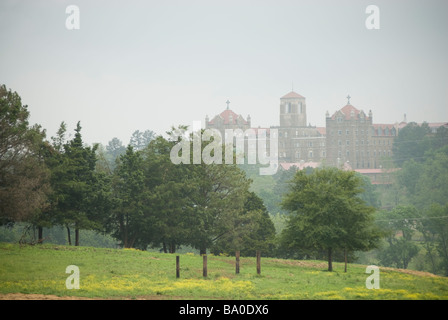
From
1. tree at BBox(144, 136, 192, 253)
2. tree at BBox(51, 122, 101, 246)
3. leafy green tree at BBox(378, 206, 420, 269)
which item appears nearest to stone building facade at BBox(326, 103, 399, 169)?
leafy green tree at BBox(378, 206, 420, 269)

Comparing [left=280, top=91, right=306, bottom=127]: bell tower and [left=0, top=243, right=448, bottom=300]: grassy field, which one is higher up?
[left=280, top=91, right=306, bottom=127]: bell tower

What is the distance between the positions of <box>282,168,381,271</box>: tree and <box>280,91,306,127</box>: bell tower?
124959 millimetres

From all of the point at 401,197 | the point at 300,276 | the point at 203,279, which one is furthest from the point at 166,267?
the point at 401,197

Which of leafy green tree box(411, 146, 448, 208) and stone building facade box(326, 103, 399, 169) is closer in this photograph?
leafy green tree box(411, 146, 448, 208)

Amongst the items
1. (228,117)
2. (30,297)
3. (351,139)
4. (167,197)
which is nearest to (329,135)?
(351,139)

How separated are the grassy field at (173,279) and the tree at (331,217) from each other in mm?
1704

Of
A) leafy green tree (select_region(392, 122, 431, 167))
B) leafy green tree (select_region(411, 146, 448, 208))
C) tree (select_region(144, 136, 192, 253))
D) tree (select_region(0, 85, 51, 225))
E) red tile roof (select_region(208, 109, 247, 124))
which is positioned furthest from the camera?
leafy green tree (select_region(392, 122, 431, 167))

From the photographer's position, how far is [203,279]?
92.9ft

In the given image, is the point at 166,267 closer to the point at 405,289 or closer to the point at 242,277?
the point at 242,277

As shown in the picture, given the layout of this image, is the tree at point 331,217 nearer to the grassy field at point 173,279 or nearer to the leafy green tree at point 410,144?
the grassy field at point 173,279

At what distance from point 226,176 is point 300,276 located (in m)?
19.4

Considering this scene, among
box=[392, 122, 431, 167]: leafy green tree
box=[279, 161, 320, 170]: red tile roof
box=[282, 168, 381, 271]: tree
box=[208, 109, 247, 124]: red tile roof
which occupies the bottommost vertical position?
box=[282, 168, 381, 271]: tree

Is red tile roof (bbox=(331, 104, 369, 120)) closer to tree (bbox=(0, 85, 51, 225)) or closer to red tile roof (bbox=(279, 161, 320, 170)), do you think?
red tile roof (bbox=(279, 161, 320, 170))

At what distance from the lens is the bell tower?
161625 mm
